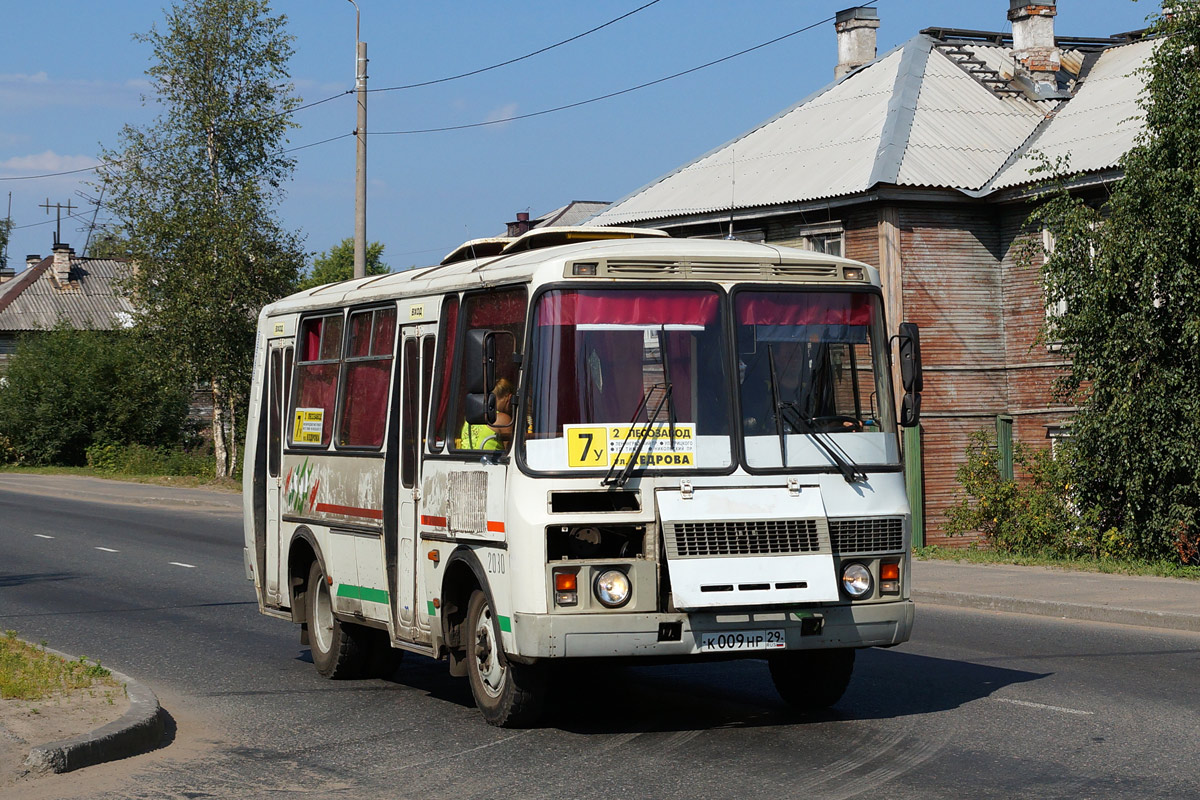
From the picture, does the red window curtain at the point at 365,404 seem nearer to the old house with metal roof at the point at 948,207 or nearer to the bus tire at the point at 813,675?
Answer: the bus tire at the point at 813,675

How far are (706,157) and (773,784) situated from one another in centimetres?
2877

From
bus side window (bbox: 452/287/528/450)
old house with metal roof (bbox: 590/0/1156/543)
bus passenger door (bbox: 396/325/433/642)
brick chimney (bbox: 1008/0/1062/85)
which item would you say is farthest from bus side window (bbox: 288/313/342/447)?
brick chimney (bbox: 1008/0/1062/85)

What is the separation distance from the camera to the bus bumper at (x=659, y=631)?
26.1 feet

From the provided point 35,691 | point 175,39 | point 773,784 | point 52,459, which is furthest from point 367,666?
point 52,459

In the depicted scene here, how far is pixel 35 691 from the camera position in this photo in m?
9.33

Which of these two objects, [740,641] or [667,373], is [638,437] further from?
[740,641]

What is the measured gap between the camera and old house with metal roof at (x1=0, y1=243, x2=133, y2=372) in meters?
84.6

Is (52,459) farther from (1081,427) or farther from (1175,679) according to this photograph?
(1175,679)

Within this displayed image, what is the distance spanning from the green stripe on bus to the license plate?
2.63 meters

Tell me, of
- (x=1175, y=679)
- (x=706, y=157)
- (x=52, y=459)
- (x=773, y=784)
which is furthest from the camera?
(x=52, y=459)

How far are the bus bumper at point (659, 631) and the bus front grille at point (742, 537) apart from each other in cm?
31

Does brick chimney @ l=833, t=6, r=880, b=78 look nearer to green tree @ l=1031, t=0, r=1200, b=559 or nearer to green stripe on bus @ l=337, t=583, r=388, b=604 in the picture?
green tree @ l=1031, t=0, r=1200, b=559

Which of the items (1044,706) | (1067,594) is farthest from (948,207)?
(1044,706)

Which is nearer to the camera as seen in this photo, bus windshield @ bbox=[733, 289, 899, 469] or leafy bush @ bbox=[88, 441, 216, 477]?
bus windshield @ bbox=[733, 289, 899, 469]
